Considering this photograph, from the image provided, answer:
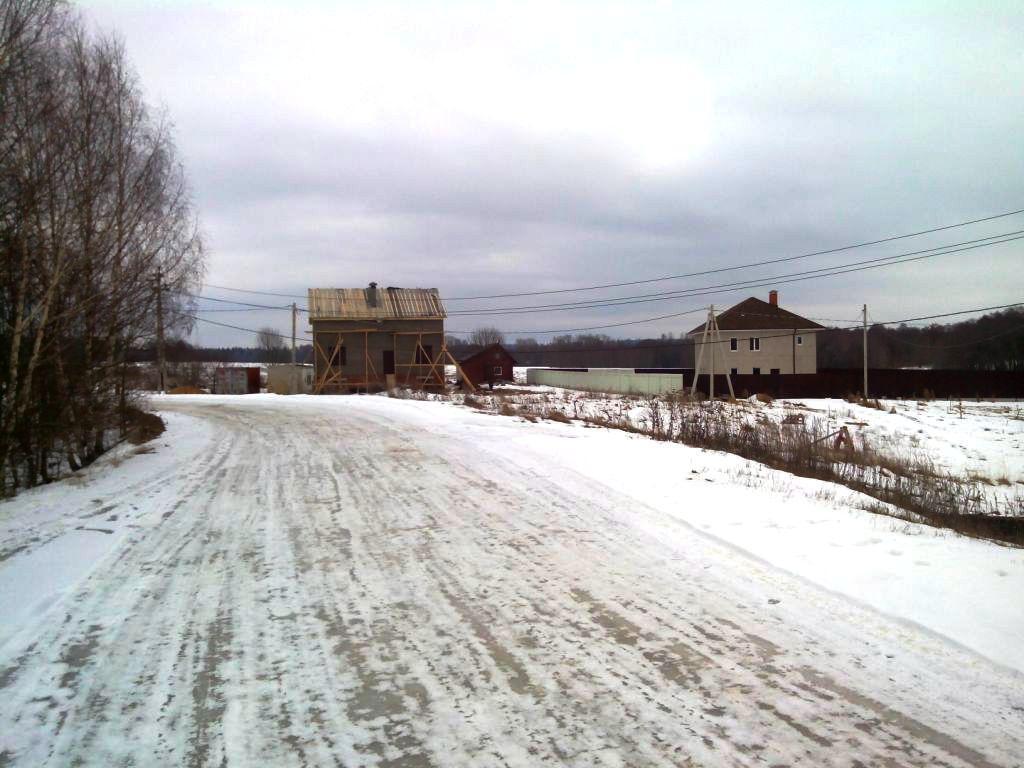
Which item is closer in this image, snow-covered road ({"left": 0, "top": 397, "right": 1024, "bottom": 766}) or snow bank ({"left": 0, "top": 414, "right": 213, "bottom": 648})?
snow-covered road ({"left": 0, "top": 397, "right": 1024, "bottom": 766})

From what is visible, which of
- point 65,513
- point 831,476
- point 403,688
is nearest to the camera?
point 403,688

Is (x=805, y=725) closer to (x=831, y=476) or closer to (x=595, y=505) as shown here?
(x=595, y=505)

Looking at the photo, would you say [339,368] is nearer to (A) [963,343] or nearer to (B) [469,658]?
(B) [469,658]

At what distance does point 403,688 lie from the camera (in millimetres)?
3756

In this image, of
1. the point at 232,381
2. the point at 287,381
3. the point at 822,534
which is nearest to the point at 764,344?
the point at 287,381

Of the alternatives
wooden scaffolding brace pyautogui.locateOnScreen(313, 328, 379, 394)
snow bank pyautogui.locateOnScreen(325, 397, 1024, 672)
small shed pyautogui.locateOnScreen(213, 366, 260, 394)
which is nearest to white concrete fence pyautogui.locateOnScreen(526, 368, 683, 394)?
wooden scaffolding brace pyautogui.locateOnScreen(313, 328, 379, 394)

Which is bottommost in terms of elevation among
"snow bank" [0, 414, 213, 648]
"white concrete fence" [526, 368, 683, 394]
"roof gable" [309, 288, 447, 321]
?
"snow bank" [0, 414, 213, 648]

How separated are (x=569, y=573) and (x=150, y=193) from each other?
1080 cm

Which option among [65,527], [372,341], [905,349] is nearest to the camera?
[65,527]

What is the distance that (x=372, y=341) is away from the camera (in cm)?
4053

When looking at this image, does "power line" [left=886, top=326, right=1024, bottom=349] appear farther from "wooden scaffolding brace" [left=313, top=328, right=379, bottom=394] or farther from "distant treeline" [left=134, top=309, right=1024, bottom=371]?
"wooden scaffolding brace" [left=313, top=328, right=379, bottom=394]

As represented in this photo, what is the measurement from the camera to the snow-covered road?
324 cm

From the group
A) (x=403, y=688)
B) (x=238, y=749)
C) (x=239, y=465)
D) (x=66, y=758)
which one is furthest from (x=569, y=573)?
(x=239, y=465)

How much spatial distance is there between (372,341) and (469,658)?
1476 inches
